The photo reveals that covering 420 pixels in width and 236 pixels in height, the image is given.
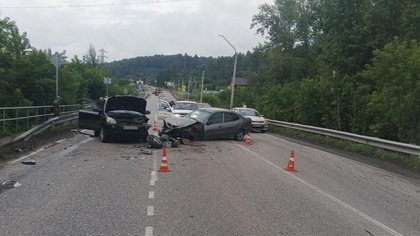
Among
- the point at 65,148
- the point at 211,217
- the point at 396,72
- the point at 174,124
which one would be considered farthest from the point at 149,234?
the point at 396,72

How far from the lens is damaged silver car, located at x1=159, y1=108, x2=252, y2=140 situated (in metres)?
17.1

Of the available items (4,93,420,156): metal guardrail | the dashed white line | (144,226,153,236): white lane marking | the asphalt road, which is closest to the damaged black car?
(4,93,420,156): metal guardrail

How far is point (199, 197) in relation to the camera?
761cm

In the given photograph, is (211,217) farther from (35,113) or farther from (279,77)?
(279,77)

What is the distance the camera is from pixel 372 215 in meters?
7.00

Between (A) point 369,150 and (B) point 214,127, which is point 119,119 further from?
(A) point 369,150

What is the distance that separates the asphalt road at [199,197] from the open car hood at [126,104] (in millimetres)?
4009

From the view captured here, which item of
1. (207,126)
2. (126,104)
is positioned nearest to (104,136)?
(126,104)

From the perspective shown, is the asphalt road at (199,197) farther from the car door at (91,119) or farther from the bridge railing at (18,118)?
the bridge railing at (18,118)

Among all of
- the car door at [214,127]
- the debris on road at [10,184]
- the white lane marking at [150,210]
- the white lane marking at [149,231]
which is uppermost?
the car door at [214,127]

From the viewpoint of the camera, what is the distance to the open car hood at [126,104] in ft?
55.1

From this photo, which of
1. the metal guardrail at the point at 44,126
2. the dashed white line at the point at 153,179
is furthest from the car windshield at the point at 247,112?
the dashed white line at the point at 153,179

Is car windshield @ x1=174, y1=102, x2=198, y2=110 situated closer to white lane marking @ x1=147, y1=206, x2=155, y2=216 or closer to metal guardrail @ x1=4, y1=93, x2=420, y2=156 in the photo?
metal guardrail @ x1=4, y1=93, x2=420, y2=156

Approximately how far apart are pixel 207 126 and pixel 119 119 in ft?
13.3
